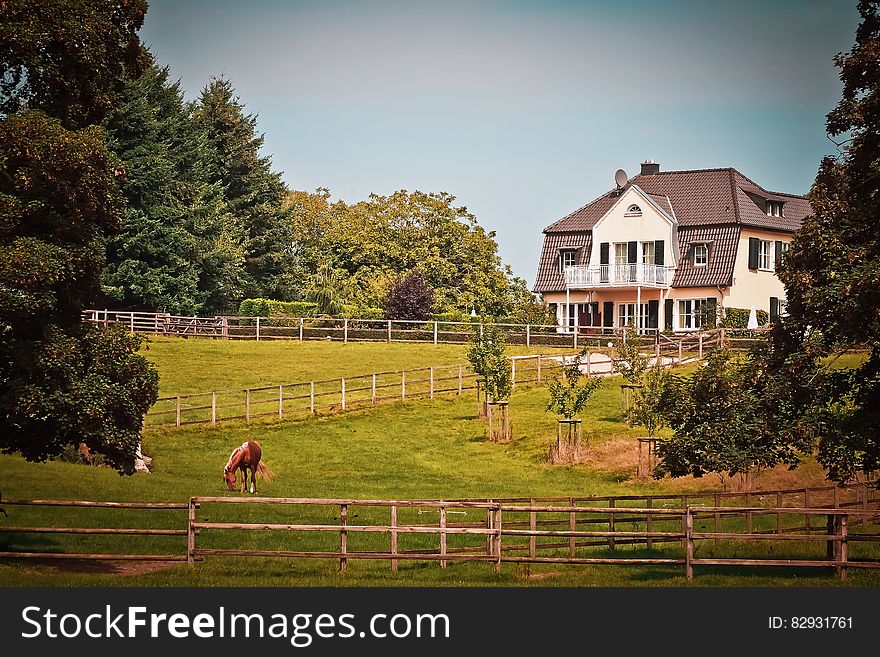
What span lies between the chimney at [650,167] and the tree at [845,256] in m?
43.8

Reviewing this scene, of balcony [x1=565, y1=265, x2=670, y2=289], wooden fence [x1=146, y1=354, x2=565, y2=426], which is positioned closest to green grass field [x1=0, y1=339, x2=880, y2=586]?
wooden fence [x1=146, y1=354, x2=565, y2=426]

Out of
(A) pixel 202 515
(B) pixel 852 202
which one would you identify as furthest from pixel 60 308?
(B) pixel 852 202

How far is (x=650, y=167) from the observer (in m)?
63.8

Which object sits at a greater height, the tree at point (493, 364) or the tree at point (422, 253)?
the tree at point (422, 253)

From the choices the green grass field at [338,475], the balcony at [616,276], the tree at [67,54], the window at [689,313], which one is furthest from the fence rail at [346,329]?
the tree at [67,54]

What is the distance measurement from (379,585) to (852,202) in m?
9.56

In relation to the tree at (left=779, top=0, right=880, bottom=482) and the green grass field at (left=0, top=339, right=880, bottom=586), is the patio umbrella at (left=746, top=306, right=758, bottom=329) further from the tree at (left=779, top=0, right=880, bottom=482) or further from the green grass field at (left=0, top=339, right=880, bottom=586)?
the tree at (left=779, top=0, right=880, bottom=482)

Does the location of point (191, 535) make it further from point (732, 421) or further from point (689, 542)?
point (732, 421)

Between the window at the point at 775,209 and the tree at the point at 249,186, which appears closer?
the window at the point at 775,209

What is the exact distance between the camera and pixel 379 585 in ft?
60.8

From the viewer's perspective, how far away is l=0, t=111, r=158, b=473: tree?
18656mm

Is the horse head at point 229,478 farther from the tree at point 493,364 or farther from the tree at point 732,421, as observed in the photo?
the tree at point 732,421

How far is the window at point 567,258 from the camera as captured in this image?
6172 cm

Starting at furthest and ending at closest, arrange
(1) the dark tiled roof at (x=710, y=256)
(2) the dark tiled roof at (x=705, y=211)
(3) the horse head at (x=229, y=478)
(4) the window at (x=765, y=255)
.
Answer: (4) the window at (x=765, y=255) → (2) the dark tiled roof at (x=705, y=211) → (1) the dark tiled roof at (x=710, y=256) → (3) the horse head at (x=229, y=478)
